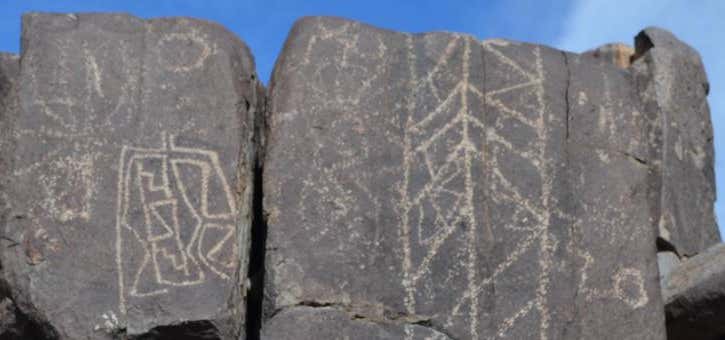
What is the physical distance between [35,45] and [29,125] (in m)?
0.35

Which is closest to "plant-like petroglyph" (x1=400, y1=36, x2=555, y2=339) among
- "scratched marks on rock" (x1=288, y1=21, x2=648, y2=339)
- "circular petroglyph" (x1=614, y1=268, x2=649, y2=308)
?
"scratched marks on rock" (x1=288, y1=21, x2=648, y2=339)

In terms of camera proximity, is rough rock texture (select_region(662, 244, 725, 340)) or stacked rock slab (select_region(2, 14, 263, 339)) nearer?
stacked rock slab (select_region(2, 14, 263, 339))

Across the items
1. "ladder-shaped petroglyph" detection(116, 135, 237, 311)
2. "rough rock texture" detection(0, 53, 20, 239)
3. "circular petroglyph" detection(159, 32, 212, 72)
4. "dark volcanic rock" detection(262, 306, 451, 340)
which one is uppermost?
"circular petroglyph" detection(159, 32, 212, 72)

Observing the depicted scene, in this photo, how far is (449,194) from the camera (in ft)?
19.4

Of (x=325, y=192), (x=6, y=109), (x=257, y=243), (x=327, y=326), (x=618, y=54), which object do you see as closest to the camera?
(x=327, y=326)

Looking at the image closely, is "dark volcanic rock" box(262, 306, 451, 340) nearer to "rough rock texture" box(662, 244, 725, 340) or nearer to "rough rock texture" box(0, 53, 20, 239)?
"rough rock texture" box(0, 53, 20, 239)

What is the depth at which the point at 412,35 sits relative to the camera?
20.6 feet

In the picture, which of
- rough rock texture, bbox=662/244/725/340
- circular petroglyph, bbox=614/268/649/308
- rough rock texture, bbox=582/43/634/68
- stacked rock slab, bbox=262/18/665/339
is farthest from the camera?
rough rock texture, bbox=582/43/634/68

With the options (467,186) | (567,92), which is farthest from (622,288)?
(567,92)

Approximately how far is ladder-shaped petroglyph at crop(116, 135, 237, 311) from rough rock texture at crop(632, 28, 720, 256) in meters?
1.86

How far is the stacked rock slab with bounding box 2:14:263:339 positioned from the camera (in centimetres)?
555

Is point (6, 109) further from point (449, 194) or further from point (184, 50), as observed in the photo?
point (449, 194)

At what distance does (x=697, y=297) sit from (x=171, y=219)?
2.10 m

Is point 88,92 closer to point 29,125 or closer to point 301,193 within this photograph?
point 29,125
